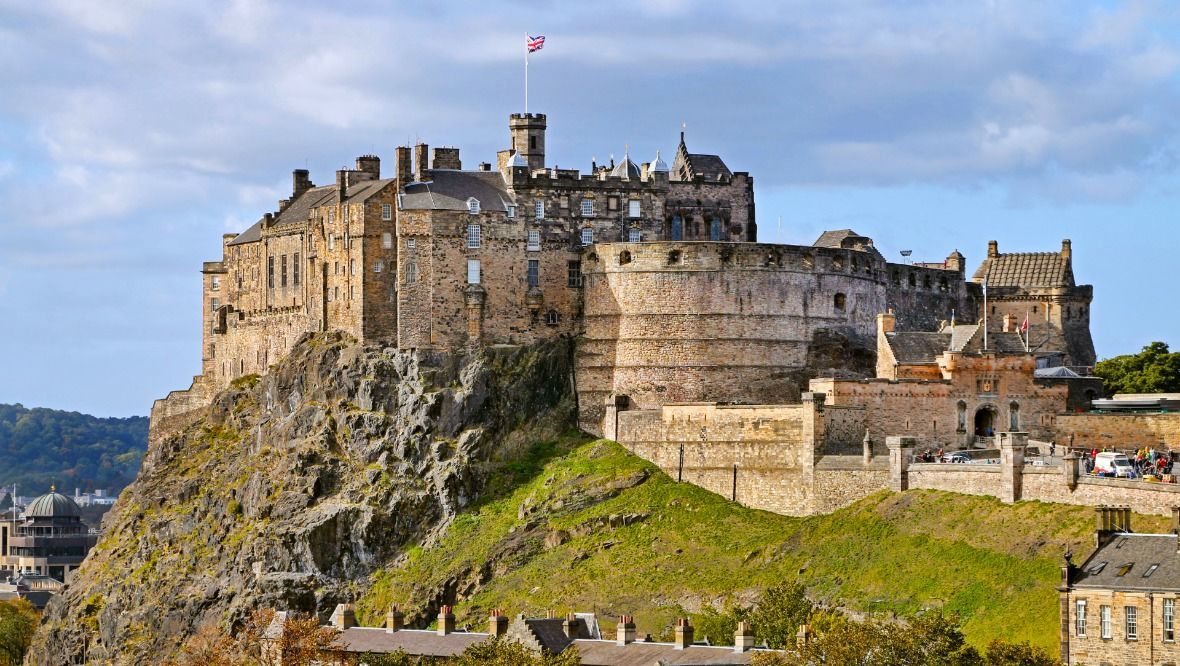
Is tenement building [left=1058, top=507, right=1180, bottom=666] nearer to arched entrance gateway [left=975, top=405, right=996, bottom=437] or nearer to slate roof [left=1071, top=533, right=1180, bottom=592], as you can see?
slate roof [left=1071, top=533, right=1180, bottom=592]

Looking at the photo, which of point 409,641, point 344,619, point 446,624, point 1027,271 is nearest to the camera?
point 409,641

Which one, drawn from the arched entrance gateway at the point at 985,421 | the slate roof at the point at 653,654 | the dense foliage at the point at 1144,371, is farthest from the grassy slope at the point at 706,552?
the dense foliage at the point at 1144,371

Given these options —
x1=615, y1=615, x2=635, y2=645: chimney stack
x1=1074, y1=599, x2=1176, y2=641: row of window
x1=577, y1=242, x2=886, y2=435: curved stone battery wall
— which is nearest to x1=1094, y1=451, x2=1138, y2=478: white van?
x1=1074, y1=599, x2=1176, y2=641: row of window

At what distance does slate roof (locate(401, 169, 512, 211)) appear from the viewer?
128m

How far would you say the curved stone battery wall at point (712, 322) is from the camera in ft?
407

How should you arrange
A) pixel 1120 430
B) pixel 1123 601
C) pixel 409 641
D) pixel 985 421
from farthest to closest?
pixel 985 421
pixel 1120 430
pixel 409 641
pixel 1123 601

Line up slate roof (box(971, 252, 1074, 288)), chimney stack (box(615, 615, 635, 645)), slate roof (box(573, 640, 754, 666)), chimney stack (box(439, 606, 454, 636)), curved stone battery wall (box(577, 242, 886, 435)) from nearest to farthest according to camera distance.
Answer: slate roof (box(573, 640, 754, 666)) < chimney stack (box(615, 615, 635, 645)) < chimney stack (box(439, 606, 454, 636)) < curved stone battery wall (box(577, 242, 886, 435)) < slate roof (box(971, 252, 1074, 288))

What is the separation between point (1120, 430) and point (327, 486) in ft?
140

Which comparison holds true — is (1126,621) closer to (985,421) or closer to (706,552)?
(706,552)

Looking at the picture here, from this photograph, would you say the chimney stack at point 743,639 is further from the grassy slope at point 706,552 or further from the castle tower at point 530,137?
the castle tower at point 530,137

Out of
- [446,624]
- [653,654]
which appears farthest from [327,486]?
[653,654]

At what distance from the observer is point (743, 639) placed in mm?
88688

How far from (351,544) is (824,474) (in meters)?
27.3

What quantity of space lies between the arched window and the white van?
116 ft
